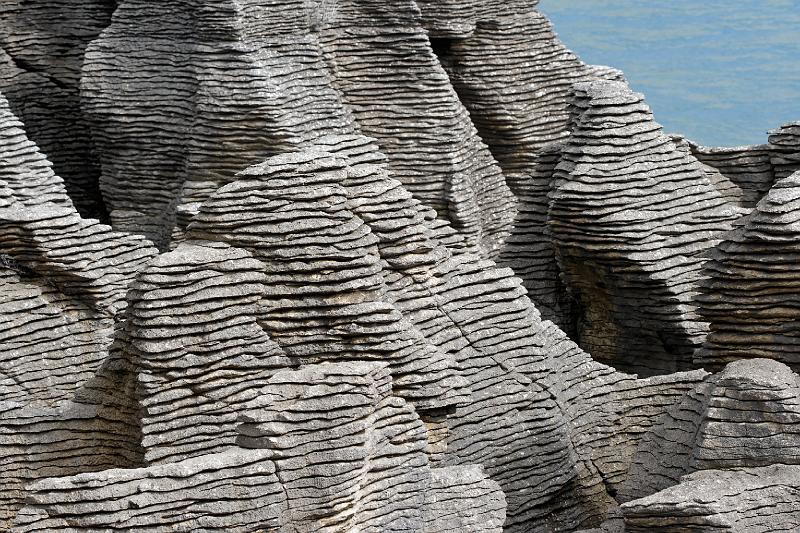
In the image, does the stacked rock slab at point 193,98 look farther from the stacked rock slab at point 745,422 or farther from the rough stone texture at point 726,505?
the rough stone texture at point 726,505

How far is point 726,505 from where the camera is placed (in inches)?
650

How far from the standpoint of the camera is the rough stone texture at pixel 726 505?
646 inches

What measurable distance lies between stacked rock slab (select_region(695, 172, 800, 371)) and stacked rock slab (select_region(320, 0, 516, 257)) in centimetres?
907

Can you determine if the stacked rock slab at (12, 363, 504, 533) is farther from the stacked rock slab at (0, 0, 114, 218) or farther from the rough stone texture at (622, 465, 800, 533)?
the stacked rock slab at (0, 0, 114, 218)

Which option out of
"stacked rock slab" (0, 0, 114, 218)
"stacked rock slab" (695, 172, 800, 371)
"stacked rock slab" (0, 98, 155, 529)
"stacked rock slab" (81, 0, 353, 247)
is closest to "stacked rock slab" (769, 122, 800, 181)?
"stacked rock slab" (81, 0, 353, 247)

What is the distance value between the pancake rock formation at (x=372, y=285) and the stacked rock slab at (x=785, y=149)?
1.7 inches

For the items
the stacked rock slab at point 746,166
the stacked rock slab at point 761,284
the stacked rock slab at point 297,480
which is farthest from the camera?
the stacked rock slab at point 746,166

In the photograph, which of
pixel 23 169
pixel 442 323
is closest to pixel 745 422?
pixel 442 323

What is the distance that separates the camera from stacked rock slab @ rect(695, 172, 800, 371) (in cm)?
1850

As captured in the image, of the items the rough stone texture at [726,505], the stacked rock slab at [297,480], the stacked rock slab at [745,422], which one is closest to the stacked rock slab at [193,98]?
the stacked rock slab at [297,480]

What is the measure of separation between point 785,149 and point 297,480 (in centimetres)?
1340

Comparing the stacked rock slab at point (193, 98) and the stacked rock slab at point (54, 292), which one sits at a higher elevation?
the stacked rock slab at point (193, 98)

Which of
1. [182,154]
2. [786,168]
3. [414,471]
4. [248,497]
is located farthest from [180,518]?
[786,168]

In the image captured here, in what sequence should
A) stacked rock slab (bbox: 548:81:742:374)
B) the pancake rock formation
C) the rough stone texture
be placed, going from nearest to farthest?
the rough stone texture → the pancake rock formation → stacked rock slab (bbox: 548:81:742:374)
